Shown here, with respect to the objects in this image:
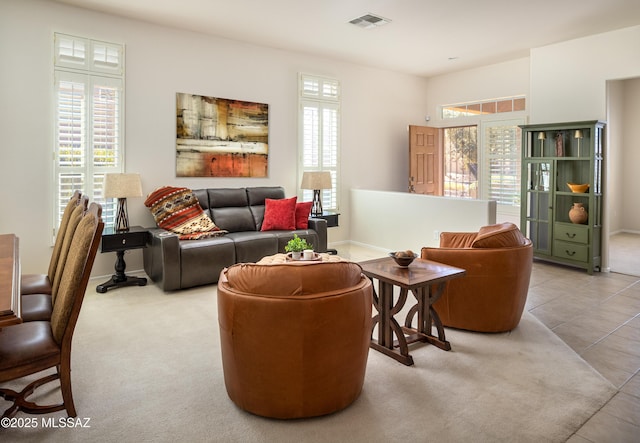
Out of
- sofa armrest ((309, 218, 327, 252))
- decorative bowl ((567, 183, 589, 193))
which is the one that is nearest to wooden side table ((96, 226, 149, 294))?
sofa armrest ((309, 218, 327, 252))

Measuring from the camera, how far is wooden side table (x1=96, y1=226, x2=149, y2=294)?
14.4 feet

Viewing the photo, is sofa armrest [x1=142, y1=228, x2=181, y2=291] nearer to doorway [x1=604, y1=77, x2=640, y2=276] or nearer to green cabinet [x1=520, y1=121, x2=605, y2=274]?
green cabinet [x1=520, y1=121, x2=605, y2=274]

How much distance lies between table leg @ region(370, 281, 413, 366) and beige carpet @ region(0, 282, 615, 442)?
0.06 metres

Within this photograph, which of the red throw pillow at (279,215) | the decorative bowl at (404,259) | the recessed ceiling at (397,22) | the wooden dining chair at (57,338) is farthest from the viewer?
the red throw pillow at (279,215)

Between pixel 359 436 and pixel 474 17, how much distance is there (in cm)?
451

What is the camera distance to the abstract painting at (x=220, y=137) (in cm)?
535

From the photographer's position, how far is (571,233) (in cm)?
538

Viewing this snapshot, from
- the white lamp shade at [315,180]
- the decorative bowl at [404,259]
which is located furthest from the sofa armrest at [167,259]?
the decorative bowl at [404,259]

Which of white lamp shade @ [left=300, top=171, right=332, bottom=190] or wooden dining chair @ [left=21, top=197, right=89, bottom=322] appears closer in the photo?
wooden dining chair @ [left=21, top=197, right=89, bottom=322]

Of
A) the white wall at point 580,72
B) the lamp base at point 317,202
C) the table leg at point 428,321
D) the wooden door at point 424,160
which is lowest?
the table leg at point 428,321

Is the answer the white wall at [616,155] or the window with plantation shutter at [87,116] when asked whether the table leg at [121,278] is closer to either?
the window with plantation shutter at [87,116]

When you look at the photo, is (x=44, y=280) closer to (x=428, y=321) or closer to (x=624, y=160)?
(x=428, y=321)

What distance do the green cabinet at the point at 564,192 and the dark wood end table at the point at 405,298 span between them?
3098 millimetres

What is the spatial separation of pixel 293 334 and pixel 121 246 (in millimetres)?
3143
